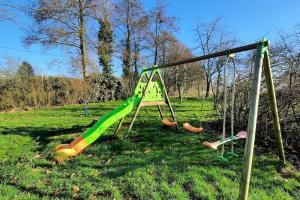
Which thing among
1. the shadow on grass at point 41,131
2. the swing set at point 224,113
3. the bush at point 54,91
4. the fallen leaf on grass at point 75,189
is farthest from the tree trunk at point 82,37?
the fallen leaf on grass at point 75,189

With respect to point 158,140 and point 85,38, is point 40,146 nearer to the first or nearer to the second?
point 158,140

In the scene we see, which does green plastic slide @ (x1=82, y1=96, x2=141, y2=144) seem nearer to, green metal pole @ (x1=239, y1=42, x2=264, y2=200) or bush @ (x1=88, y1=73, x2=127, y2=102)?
green metal pole @ (x1=239, y1=42, x2=264, y2=200)

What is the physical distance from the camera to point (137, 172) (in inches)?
176

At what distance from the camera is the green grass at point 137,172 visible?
3.83 metres

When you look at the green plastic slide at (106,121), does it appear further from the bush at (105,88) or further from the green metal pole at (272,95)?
the bush at (105,88)

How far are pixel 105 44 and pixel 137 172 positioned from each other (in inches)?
837

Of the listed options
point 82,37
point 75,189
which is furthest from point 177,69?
point 75,189

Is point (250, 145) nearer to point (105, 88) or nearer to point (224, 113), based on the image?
point (224, 113)

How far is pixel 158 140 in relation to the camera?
6309 mm

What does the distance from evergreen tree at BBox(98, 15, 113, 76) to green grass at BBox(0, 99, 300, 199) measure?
59.9ft

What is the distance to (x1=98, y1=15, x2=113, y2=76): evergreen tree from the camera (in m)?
24.2

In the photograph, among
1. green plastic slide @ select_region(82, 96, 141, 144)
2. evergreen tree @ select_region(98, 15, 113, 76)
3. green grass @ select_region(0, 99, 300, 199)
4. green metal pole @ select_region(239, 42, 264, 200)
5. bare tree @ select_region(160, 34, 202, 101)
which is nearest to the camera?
green metal pole @ select_region(239, 42, 264, 200)

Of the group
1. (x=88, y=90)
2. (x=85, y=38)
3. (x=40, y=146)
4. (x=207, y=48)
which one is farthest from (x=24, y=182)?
(x=207, y=48)

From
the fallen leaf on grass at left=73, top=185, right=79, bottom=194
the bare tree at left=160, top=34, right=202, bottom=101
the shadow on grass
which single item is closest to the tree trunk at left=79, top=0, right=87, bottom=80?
the bare tree at left=160, top=34, right=202, bottom=101
